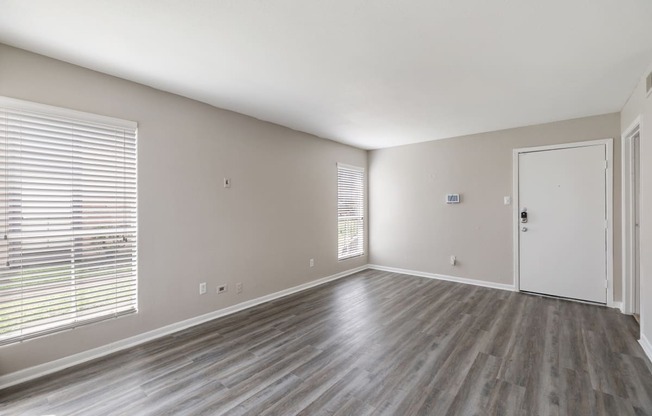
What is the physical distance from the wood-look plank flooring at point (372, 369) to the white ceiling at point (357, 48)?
2569 mm

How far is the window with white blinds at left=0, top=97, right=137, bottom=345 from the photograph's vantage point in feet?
7.14

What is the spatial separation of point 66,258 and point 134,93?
5.39 ft

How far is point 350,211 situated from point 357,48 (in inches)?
148

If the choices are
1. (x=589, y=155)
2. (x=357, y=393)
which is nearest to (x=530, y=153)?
(x=589, y=155)

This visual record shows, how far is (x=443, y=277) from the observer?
5.14 meters

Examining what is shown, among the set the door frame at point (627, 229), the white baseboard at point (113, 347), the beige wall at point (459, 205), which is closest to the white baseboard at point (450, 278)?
the beige wall at point (459, 205)

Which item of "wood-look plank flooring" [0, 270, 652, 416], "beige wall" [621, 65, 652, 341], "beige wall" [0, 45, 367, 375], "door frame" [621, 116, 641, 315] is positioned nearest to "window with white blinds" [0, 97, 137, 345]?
"beige wall" [0, 45, 367, 375]

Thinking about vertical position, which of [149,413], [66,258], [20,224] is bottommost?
[149,413]

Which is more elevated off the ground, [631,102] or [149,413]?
[631,102]

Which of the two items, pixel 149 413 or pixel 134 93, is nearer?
pixel 149 413

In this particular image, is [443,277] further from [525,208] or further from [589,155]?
[589,155]

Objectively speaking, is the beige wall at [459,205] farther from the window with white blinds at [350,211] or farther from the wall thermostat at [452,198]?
the window with white blinds at [350,211]

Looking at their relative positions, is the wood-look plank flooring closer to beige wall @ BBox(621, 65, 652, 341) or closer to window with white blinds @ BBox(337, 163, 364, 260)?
beige wall @ BBox(621, 65, 652, 341)

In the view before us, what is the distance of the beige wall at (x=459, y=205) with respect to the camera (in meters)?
4.17
